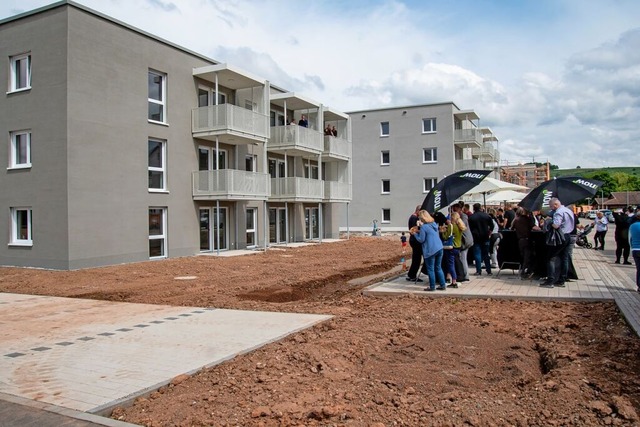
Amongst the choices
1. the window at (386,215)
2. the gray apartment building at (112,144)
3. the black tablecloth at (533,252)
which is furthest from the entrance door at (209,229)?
the window at (386,215)

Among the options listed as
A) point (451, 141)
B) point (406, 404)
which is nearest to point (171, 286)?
point (406, 404)

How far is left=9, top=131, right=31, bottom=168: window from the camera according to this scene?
1878cm

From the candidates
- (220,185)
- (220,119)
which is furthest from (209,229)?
(220,119)

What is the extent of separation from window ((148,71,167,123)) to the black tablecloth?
1455 cm

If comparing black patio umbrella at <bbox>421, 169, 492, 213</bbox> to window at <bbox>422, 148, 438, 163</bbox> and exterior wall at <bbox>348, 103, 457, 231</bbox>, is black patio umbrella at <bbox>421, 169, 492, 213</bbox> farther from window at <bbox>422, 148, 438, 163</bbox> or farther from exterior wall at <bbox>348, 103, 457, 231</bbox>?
window at <bbox>422, 148, 438, 163</bbox>

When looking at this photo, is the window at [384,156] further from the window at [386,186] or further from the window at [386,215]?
the window at [386,215]

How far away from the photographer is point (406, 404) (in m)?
4.72

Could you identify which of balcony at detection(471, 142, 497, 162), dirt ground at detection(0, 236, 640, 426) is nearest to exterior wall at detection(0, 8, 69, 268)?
dirt ground at detection(0, 236, 640, 426)

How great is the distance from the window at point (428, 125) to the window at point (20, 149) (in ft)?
113

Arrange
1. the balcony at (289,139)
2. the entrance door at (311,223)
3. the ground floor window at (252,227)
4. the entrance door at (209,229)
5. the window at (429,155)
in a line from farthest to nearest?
the window at (429,155) < the entrance door at (311,223) < the balcony at (289,139) < the ground floor window at (252,227) < the entrance door at (209,229)

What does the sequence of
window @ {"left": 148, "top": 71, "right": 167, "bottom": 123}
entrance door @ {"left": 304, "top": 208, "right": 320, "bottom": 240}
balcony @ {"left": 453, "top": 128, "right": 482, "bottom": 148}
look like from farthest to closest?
balcony @ {"left": 453, "top": 128, "right": 482, "bottom": 148} < entrance door @ {"left": 304, "top": 208, "right": 320, "bottom": 240} < window @ {"left": 148, "top": 71, "right": 167, "bottom": 123}

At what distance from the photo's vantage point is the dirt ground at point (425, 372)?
450 cm

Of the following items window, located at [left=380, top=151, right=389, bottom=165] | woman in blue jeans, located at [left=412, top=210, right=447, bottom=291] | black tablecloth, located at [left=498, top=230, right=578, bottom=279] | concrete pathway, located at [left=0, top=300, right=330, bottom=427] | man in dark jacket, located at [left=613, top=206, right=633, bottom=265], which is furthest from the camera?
window, located at [left=380, top=151, right=389, bottom=165]

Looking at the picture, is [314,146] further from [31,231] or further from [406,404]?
[406,404]
